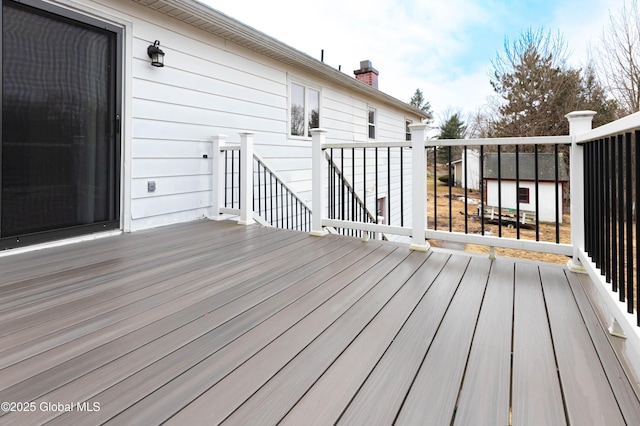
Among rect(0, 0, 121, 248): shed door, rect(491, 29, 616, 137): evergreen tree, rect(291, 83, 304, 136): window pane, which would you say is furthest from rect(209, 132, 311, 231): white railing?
rect(491, 29, 616, 137): evergreen tree

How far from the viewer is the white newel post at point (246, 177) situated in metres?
4.05

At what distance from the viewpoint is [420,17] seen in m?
13.7

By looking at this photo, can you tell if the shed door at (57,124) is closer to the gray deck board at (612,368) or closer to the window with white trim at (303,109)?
the window with white trim at (303,109)

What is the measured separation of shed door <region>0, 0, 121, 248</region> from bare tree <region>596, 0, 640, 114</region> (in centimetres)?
1166

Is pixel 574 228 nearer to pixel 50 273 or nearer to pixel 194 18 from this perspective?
pixel 50 273

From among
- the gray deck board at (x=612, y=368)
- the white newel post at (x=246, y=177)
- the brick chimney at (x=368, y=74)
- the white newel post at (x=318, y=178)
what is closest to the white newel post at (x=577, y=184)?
the gray deck board at (x=612, y=368)

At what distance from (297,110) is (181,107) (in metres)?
2.63

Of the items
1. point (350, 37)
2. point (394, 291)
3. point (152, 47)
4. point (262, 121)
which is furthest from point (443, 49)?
point (394, 291)

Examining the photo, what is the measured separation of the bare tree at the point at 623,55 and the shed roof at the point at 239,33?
7831 mm

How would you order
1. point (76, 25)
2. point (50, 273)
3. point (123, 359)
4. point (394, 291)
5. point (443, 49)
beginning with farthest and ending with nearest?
point (443, 49), point (76, 25), point (50, 273), point (394, 291), point (123, 359)

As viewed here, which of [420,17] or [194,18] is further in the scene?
[420,17]

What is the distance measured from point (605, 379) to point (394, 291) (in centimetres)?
100

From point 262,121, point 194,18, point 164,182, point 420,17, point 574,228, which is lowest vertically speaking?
point 574,228

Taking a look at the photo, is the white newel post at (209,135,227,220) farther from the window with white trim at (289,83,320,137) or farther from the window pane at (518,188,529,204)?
the window pane at (518,188,529,204)
